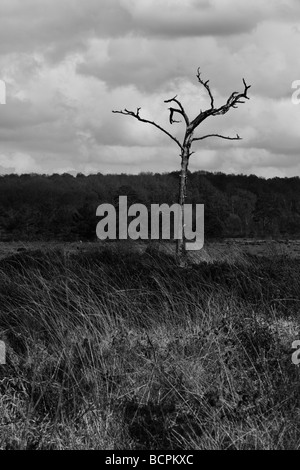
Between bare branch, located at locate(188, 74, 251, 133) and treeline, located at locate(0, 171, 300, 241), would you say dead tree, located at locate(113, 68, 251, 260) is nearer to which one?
bare branch, located at locate(188, 74, 251, 133)

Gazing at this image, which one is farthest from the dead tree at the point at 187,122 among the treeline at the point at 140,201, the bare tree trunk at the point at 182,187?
the treeline at the point at 140,201

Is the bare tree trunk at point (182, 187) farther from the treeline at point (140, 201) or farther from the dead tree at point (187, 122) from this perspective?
the treeline at point (140, 201)

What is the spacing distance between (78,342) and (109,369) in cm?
74

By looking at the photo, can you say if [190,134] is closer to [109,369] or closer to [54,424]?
[109,369]

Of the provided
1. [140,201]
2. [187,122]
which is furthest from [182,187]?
[140,201]

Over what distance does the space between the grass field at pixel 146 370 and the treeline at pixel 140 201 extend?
28.6 metres

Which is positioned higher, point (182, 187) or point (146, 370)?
point (182, 187)

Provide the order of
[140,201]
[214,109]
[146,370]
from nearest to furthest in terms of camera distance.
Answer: [146,370] → [214,109] → [140,201]

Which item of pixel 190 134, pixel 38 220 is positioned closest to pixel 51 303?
pixel 190 134

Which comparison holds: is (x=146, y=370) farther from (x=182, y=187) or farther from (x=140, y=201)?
(x=140, y=201)

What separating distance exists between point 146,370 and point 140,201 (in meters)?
43.0

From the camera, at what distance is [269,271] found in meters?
12.3

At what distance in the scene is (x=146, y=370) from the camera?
6668 millimetres
